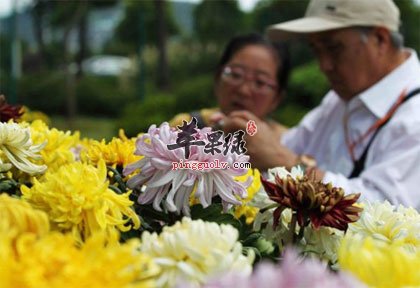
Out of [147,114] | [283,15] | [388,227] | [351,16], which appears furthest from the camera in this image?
[283,15]

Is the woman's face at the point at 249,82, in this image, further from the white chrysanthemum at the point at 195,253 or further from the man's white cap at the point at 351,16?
the white chrysanthemum at the point at 195,253

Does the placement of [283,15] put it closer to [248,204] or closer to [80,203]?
[248,204]

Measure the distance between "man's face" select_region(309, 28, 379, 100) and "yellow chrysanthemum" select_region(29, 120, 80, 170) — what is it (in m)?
1.25

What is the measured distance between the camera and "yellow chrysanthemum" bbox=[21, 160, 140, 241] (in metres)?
0.74

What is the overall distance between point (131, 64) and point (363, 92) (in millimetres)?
13335

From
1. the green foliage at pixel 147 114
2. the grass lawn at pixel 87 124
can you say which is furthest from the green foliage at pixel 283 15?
the grass lawn at pixel 87 124

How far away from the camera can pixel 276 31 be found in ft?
7.89

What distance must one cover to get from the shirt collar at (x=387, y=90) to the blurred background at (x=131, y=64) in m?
4.86

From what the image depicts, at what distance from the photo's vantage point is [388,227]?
0.85 meters

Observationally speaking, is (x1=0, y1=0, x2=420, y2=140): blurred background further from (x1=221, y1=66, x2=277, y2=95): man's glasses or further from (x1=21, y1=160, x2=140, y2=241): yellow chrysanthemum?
(x1=21, y1=160, x2=140, y2=241): yellow chrysanthemum

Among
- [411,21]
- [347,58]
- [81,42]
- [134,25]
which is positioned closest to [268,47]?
[347,58]

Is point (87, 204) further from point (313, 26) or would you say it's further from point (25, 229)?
point (313, 26)

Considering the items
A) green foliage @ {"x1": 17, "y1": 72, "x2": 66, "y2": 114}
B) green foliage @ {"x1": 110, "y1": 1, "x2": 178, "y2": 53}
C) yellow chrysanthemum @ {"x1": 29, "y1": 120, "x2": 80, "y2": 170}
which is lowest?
green foliage @ {"x1": 17, "y1": 72, "x2": 66, "y2": 114}

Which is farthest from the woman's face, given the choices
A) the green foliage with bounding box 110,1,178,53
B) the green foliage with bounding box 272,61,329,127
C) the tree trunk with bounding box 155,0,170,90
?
the tree trunk with bounding box 155,0,170,90
